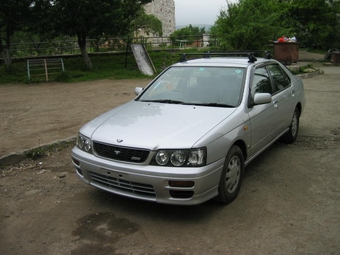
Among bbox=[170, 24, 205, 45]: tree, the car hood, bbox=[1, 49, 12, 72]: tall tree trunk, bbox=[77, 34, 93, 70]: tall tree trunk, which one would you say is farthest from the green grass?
the car hood

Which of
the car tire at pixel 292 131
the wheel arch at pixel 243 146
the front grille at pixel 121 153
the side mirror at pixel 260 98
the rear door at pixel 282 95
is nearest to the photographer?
the front grille at pixel 121 153

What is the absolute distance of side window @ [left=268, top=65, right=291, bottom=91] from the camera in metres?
5.29

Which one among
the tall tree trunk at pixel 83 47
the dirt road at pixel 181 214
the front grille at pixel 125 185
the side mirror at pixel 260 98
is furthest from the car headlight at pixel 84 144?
the tall tree trunk at pixel 83 47

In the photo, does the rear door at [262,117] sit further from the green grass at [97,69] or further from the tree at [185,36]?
the tree at [185,36]

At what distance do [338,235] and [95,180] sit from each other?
2501 mm

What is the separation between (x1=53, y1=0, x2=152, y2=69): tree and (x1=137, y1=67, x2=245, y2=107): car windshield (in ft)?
43.9

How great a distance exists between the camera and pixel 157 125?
368cm

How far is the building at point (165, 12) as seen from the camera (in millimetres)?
130000

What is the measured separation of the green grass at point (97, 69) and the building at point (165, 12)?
354 feet

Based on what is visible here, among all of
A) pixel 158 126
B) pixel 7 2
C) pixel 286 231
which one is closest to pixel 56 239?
pixel 158 126

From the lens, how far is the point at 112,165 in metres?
3.44

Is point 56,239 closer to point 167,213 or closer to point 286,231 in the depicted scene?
point 167,213

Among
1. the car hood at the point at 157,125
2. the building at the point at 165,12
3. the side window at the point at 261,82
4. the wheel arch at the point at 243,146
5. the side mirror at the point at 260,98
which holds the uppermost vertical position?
the building at the point at 165,12

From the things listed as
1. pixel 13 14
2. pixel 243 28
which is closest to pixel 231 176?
pixel 243 28
